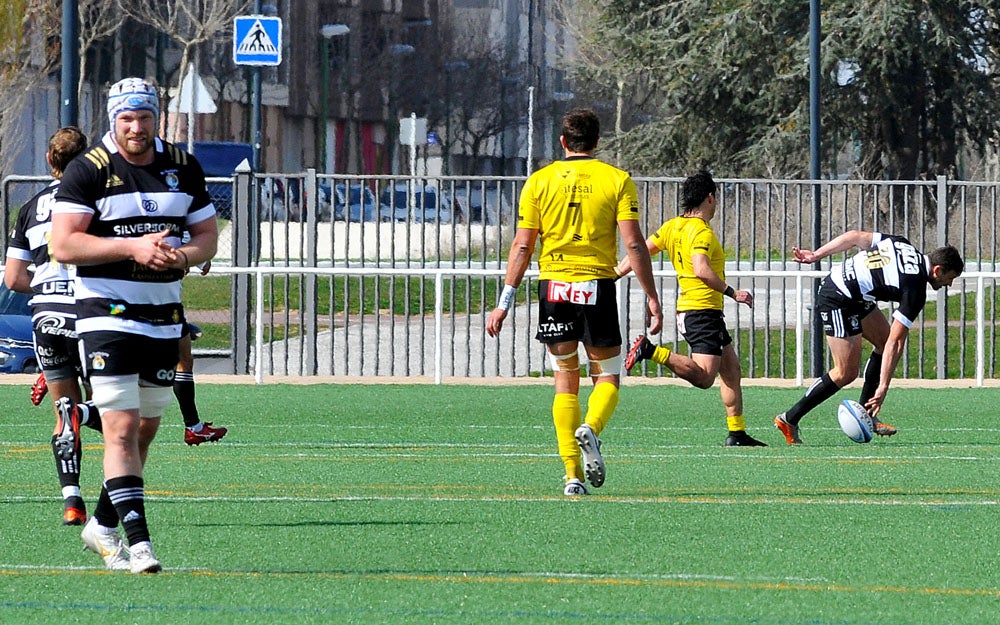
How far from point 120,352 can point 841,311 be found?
22.2ft

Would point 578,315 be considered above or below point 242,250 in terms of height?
below

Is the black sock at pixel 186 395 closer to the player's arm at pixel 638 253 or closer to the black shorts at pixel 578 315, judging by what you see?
the black shorts at pixel 578 315

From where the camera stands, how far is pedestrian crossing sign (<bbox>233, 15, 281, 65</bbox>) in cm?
2108

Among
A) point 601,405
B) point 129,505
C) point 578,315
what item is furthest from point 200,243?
point 601,405

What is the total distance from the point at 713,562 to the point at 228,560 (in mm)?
1755

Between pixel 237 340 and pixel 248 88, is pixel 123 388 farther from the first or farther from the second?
pixel 248 88

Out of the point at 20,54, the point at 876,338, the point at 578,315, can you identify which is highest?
the point at 20,54

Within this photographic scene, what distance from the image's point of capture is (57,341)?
825 cm

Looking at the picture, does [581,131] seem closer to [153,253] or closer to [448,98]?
[153,253]

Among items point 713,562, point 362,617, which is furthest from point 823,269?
point 362,617

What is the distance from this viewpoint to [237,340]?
18.6 metres

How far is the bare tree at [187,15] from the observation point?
153ft

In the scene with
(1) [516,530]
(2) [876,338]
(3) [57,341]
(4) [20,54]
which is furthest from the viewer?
(4) [20,54]

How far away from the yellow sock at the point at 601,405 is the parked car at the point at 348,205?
991 centimetres
